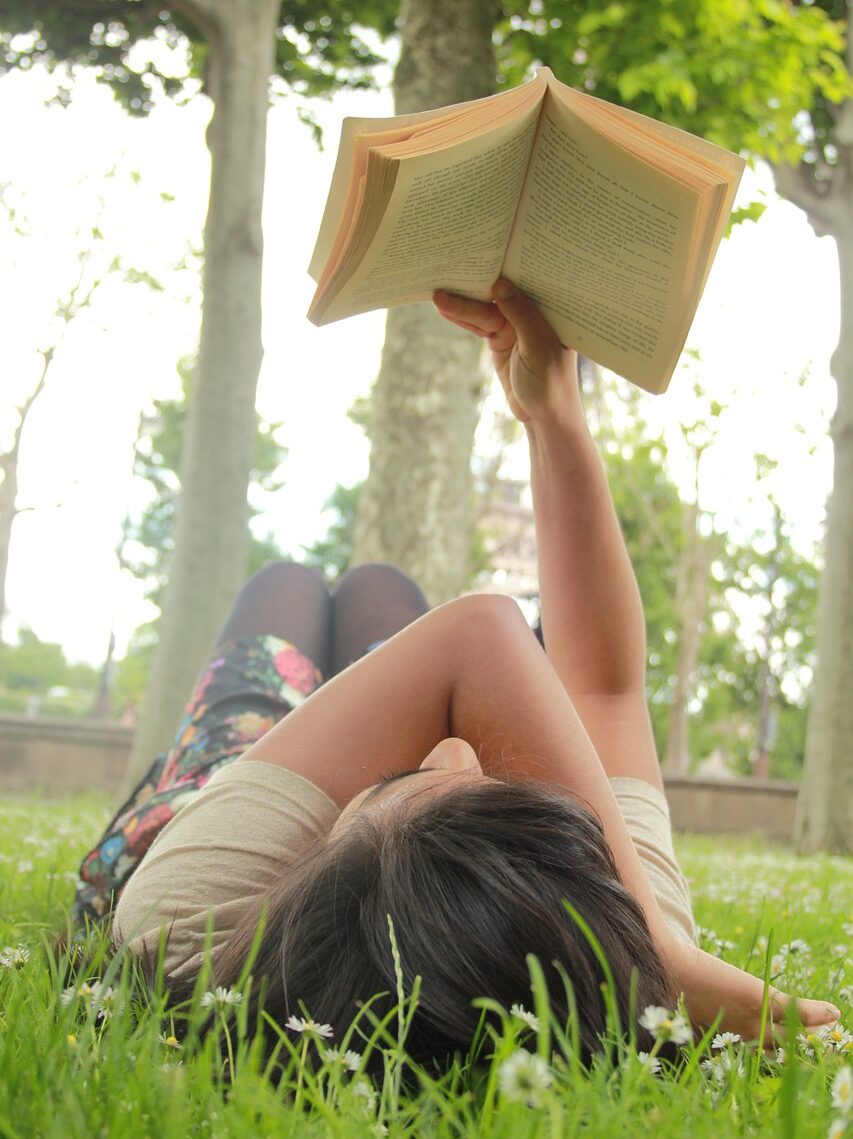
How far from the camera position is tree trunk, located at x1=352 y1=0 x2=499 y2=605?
6.48m

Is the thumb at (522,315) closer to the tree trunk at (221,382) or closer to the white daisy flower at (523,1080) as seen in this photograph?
the white daisy flower at (523,1080)

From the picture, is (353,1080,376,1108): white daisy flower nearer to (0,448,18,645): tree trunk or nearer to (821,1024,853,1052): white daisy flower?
(821,1024,853,1052): white daisy flower

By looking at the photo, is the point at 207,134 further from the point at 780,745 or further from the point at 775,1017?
the point at 780,745

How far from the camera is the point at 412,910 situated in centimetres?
140

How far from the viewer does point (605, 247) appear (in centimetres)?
212

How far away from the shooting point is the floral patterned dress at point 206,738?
253 cm

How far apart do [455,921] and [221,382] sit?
5.49 m

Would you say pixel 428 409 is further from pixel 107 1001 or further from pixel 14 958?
pixel 107 1001

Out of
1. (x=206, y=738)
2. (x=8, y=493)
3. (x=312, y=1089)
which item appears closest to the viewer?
(x=312, y=1089)

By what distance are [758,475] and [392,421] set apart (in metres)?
13.3

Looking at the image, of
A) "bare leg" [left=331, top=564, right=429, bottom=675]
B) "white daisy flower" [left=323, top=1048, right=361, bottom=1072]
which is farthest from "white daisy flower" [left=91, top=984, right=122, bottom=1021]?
"bare leg" [left=331, top=564, right=429, bottom=675]

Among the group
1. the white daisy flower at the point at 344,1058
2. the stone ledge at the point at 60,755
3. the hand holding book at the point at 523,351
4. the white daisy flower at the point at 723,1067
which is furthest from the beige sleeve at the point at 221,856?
the stone ledge at the point at 60,755

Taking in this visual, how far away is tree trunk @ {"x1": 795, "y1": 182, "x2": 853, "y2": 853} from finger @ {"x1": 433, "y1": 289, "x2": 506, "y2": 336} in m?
6.41

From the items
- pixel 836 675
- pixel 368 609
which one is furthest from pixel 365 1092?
pixel 836 675
